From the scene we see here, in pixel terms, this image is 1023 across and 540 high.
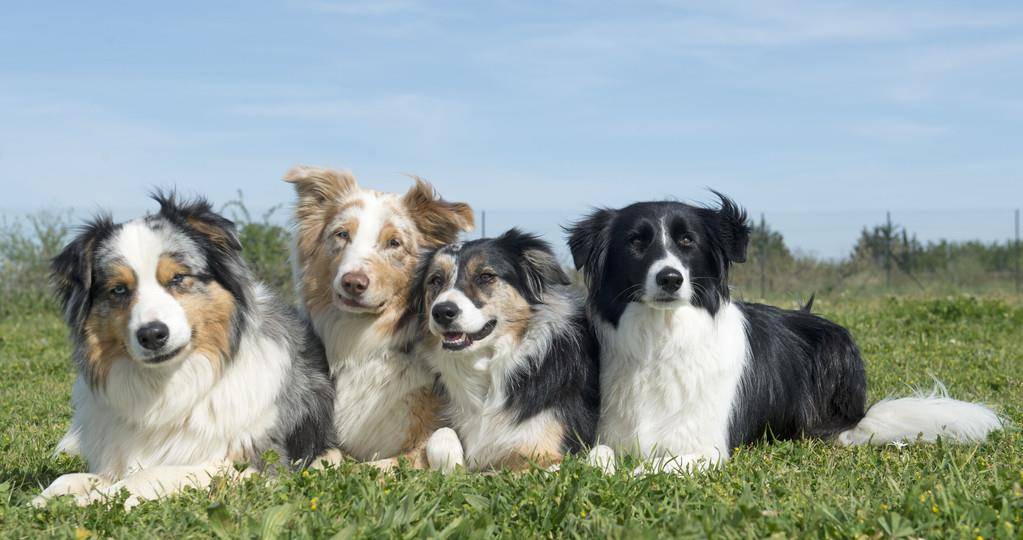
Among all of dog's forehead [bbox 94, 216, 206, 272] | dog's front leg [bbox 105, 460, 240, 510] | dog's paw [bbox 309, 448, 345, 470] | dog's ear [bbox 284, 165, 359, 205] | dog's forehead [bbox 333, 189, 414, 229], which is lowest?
dog's paw [bbox 309, 448, 345, 470]

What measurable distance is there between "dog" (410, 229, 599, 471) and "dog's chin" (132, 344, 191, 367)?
1317 mm

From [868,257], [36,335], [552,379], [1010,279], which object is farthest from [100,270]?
[1010,279]

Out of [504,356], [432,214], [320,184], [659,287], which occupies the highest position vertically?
[320,184]

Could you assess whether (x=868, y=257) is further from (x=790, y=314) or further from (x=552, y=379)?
(x=552, y=379)

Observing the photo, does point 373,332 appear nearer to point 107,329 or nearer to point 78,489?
point 107,329

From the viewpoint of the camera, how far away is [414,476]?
15.0ft

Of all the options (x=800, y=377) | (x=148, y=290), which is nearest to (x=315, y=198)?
(x=148, y=290)

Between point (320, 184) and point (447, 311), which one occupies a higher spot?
point (320, 184)

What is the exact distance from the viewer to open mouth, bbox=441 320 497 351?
16.4 feet

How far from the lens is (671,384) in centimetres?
517

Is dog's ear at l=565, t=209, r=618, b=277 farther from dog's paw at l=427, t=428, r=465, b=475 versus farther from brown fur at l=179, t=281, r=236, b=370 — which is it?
brown fur at l=179, t=281, r=236, b=370

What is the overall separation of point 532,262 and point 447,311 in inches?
27.7

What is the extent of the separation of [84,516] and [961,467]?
447 cm

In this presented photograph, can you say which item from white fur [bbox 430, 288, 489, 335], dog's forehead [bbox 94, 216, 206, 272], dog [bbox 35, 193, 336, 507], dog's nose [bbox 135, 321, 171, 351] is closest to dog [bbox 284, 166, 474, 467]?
dog [bbox 35, 193, 336, 507]
